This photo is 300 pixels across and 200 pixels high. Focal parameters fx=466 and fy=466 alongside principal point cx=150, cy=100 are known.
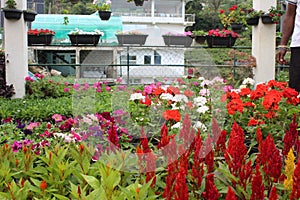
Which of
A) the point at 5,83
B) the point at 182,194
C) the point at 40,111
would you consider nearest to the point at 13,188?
the point at 182,194

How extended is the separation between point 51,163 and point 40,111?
2.70 meters

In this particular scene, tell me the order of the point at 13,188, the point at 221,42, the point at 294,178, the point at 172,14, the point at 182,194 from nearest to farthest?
the point at 182,194 < the point at 294,178 < the point at 13,188 < the point at 172,14 < the point at 221,42

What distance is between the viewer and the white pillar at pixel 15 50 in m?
5.79

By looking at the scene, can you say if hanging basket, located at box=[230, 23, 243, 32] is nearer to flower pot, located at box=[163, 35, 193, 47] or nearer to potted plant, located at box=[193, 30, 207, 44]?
potted plant, located at box=[193, 30, 207, 44]

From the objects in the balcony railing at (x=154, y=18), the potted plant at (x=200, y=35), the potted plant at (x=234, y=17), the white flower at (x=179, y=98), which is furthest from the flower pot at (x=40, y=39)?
the white flower at (x=179, y=98)

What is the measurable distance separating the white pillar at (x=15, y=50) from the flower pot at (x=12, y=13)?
8 centimetres

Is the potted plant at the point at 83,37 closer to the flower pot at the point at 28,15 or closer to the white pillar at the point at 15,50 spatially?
the flower pot at the point at 28,15

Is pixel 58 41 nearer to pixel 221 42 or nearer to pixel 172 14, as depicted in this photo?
pixel 221 42

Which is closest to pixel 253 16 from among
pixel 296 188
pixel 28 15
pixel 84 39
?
pixel 84 39

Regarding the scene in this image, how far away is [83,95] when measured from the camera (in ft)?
16.2

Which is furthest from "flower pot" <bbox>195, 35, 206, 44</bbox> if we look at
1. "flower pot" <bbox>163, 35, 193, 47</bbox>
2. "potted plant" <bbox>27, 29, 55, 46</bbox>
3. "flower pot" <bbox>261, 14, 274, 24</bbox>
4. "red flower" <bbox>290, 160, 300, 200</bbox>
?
"red flower" <bbox>290, 160, 300, 200</bbox>

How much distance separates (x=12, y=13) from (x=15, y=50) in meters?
0.46

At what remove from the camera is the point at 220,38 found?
6867 millimetres

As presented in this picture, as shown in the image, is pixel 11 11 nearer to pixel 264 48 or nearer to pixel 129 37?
pixel 129 37
